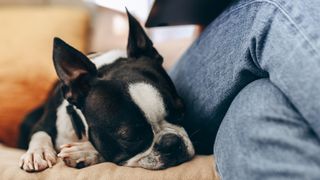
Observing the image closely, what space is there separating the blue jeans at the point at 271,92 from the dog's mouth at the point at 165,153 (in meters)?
0.15

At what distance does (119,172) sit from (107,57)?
494 millimetres

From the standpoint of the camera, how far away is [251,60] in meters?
1.03

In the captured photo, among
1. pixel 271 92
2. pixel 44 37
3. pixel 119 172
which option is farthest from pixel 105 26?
pixel 271 92

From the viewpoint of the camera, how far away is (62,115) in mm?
1497

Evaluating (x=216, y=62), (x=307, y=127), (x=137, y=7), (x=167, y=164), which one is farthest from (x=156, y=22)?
(x=137, y=7)

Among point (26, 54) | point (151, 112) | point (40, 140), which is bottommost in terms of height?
point (26, 54)

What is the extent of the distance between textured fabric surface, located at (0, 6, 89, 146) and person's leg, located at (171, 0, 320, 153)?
1.10 metres

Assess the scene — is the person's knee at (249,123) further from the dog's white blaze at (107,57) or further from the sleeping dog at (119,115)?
the dog's white blaze at (107,57)

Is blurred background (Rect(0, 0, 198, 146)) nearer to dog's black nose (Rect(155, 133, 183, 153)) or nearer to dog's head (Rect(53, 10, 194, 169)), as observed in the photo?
dog's head (Rect(53, 10, 194, 169))

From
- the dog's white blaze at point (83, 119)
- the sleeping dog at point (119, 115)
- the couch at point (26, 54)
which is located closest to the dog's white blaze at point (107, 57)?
the sleeping dog at point (119, 115)

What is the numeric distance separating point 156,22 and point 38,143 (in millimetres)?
525

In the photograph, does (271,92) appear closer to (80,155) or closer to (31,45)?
(80,155)

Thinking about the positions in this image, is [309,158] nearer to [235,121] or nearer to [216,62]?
Result: [235,121]

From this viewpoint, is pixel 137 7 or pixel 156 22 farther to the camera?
pixel 137 7
